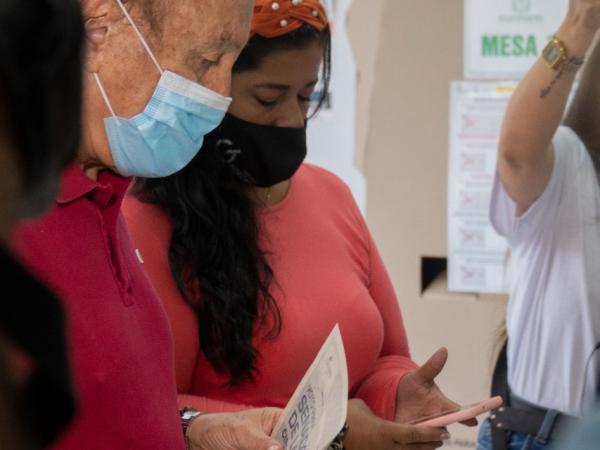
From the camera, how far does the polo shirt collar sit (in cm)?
118

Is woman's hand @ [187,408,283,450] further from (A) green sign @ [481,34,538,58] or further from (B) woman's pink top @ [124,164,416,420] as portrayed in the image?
(A) green sign @ [481,34,538,58]

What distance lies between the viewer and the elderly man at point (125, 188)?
1.15 meters

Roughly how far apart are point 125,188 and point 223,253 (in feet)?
1.28

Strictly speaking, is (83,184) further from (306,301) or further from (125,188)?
(306,301)

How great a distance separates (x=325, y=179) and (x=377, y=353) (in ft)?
1.15

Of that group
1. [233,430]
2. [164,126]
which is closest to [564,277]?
[233,430]

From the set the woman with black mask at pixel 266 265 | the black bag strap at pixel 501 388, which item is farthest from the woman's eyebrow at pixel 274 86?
the black bag strap at pixel 501 388

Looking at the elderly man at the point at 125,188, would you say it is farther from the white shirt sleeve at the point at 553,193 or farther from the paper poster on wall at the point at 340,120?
the paper poster on wall at the point at 340,120

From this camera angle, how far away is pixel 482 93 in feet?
9.84

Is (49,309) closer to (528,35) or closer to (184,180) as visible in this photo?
(184,180)

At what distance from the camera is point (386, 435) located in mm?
1573

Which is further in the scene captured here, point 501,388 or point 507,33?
point 507,33

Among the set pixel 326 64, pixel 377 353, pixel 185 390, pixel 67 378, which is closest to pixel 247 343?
pixel 185 390

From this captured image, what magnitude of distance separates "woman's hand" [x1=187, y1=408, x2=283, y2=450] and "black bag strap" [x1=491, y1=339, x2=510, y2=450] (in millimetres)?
678
